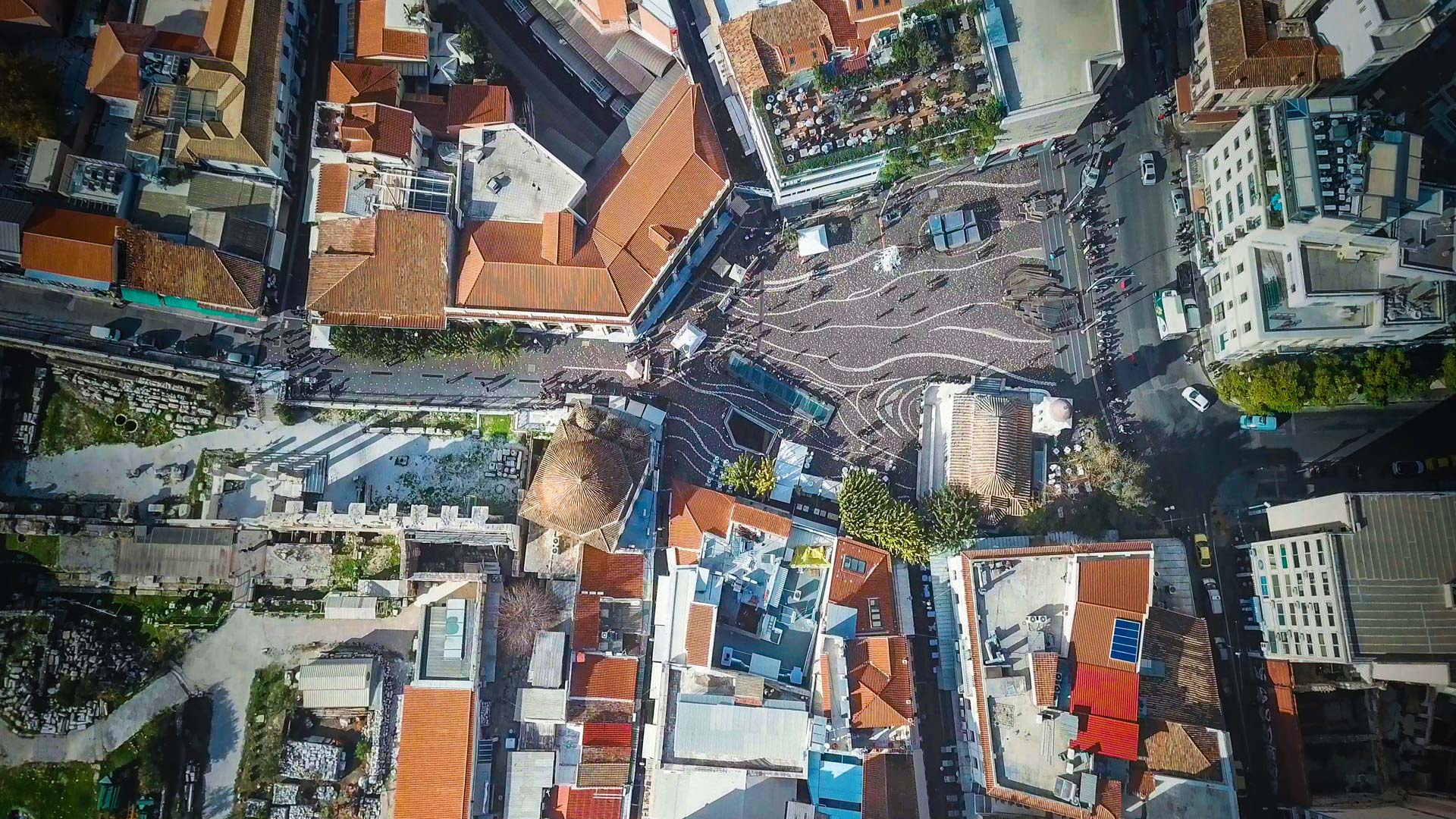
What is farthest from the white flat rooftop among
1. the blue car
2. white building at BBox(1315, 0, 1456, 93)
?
the blue car

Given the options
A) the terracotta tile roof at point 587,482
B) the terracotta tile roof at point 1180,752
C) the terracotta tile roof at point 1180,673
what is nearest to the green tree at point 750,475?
the terracotta tile roof at point 587,482

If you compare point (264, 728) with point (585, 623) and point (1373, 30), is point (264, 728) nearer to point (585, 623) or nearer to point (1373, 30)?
point (585, 623)

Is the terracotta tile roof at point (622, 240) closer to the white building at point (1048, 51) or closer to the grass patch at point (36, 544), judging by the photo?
the white building at point (1048, 51)

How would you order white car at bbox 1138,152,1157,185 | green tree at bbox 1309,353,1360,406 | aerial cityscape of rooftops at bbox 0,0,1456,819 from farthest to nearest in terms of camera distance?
white car at bbox 1138,152,1157,185, green tree at bbox 1309,353,1360,406, aerial cityscape of rooftops at bbox 0,0,1456,819

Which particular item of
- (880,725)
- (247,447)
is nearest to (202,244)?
(247,447)

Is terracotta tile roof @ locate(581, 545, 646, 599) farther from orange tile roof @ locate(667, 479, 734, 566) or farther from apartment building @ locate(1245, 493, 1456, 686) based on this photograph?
apartment building @ locate(1245, 493, 1456, 686)

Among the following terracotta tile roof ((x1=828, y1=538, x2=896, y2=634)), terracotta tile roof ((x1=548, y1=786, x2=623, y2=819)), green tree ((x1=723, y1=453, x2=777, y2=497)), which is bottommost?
terracotta tile roof ((x1=548, y1=786, x2=623, y2=819))

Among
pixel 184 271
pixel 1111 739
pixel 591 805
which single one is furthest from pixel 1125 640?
pixel 184 271
